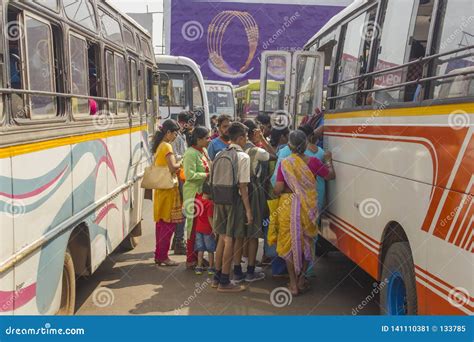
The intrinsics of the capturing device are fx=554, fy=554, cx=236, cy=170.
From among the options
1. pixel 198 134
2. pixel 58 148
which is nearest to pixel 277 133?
pixel 198 134

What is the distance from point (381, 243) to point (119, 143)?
2.99m

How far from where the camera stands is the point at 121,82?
→ 6.17 meters

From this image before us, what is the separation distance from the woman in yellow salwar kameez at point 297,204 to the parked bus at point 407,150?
0.25m

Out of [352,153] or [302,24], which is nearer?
[352,153]

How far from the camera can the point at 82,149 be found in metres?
4.34

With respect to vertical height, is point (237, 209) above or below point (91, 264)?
above

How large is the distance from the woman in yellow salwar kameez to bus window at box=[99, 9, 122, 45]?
2.13 m

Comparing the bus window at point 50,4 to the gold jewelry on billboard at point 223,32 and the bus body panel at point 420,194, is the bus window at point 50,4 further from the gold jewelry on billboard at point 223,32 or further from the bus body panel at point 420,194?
the gold jewelry on billboard at point 223,32

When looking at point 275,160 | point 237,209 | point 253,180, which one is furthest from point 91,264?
point 275,160

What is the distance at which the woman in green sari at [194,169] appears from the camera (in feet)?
19.0

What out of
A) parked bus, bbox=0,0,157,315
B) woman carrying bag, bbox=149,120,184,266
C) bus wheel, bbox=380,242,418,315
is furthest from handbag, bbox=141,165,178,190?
bus wheel, bbox=380,242,418,315

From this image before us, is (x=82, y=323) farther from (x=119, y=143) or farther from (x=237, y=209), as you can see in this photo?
(x=119, y=143)

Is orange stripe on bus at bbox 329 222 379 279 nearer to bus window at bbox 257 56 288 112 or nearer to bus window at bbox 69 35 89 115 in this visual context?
bus window at bbox 69 35 89 115

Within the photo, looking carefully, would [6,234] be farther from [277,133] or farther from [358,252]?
[277,133]
